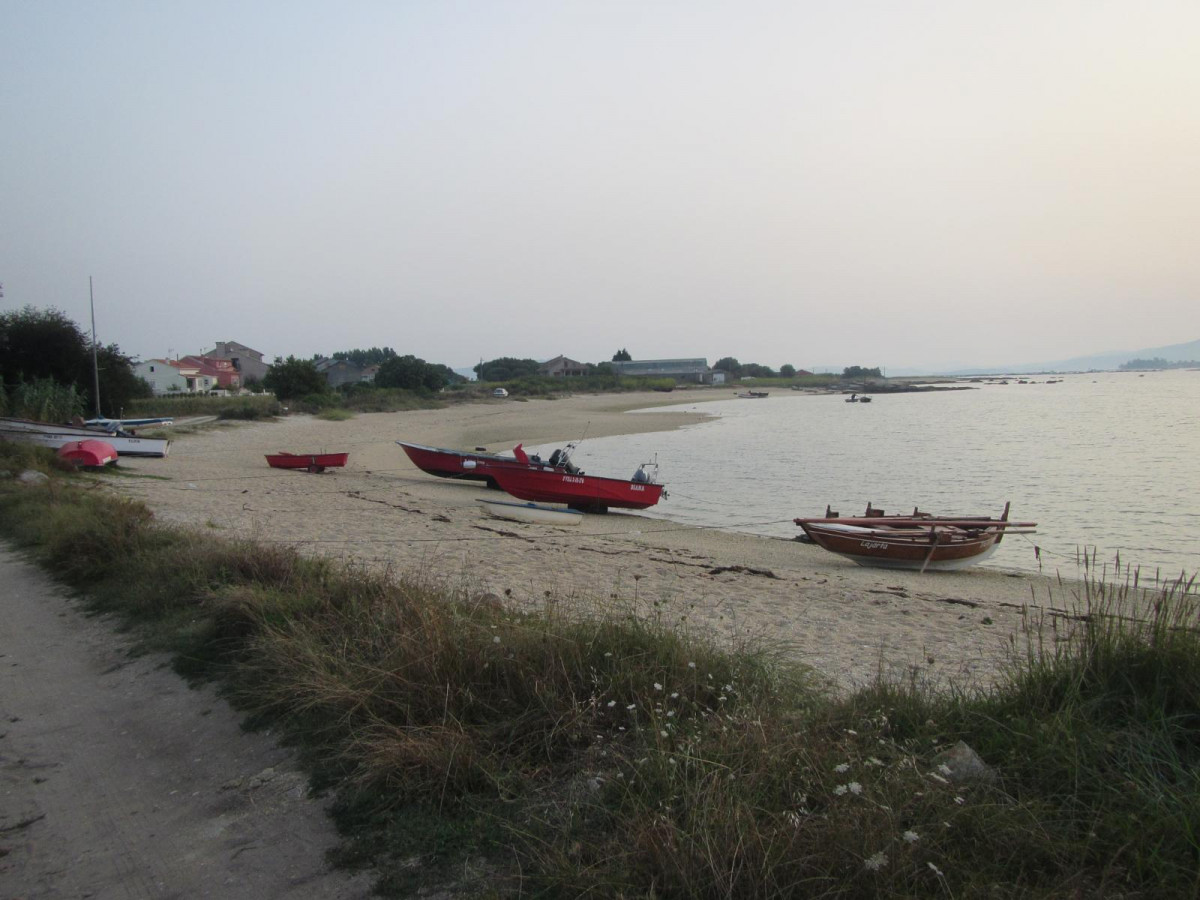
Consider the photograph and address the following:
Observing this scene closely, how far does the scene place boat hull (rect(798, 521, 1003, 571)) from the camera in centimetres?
1349

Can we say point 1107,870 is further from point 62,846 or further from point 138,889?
point 62,846

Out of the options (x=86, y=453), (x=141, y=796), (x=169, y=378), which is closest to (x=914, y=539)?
(x=141, y=796)

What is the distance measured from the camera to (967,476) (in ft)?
90.0

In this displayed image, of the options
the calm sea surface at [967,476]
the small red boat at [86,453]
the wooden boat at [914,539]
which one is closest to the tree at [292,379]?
the calm sea surface at [967,476]

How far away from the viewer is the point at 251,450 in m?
29.4

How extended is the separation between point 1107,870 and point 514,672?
266cm

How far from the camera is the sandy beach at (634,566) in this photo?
7.36 metres

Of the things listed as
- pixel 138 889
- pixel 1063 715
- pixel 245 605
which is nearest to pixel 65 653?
pixel 245 605

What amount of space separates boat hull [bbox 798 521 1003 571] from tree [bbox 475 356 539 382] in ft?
348

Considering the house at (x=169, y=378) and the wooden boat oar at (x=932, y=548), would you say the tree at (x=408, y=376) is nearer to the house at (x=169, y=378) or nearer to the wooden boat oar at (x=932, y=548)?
the house at (x=169, y=378)

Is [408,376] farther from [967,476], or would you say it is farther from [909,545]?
[909,545]

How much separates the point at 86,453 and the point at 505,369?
341 feet

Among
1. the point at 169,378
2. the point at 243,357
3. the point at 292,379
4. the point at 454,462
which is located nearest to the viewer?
the point at 454,462

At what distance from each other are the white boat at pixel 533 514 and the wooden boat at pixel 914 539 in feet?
17.9
